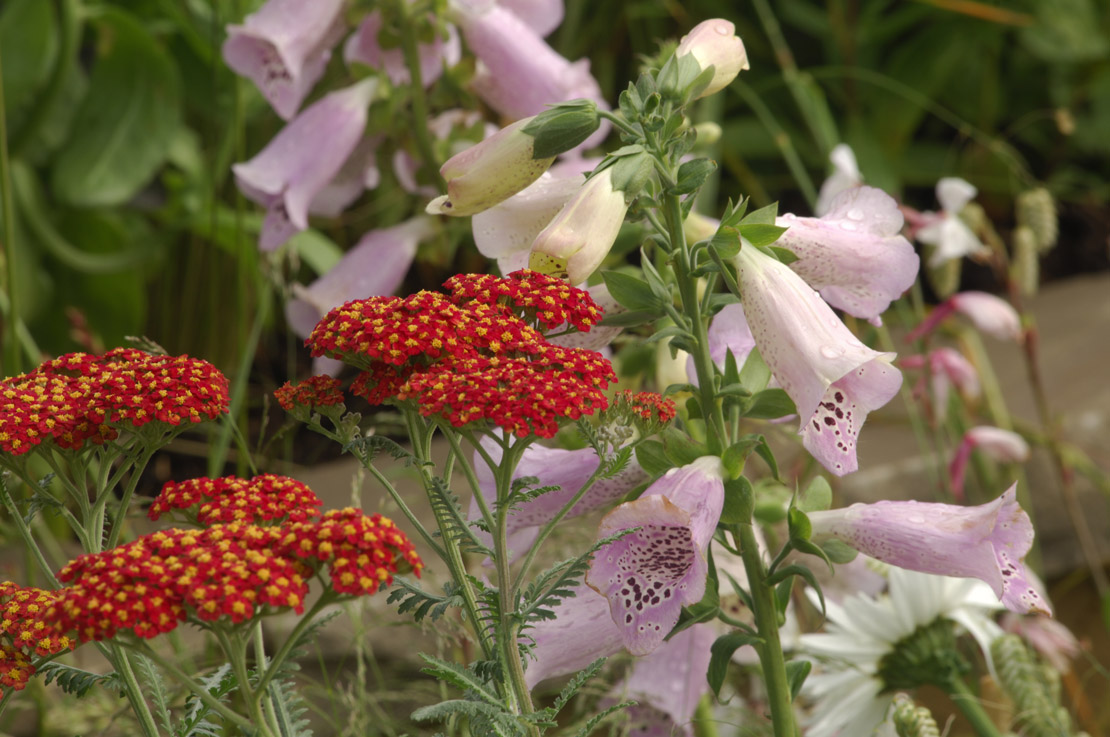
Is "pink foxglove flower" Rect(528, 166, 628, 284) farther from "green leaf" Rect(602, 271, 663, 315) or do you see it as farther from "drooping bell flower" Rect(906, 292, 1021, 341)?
"drooping bell flower" Rect(906, 292, 1021, 341)

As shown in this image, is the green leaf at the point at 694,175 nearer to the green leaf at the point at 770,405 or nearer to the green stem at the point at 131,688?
→ the green leaf at the point at 770,405

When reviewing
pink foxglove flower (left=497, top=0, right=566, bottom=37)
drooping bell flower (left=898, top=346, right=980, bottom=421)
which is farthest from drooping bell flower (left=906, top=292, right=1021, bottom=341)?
pink foxglove flower (left=497, top=0, right=566, bottom=37)

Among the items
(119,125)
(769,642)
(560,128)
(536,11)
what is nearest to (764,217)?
(560,128)

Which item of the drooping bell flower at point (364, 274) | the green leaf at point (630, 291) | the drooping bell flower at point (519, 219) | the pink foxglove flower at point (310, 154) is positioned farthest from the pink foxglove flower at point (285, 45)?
the green leaf at point (630, 291)

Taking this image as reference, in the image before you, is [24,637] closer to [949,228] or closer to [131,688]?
[131,688]

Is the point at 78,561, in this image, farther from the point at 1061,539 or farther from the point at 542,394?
the point at 1061,539

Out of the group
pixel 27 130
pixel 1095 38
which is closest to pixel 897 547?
pixel 27 130
